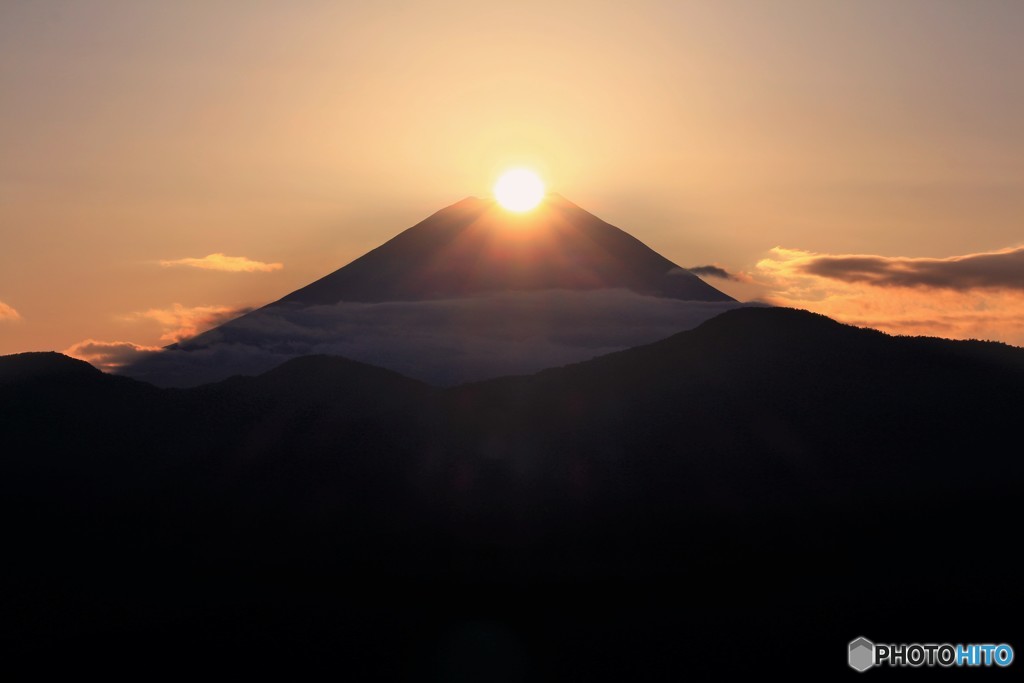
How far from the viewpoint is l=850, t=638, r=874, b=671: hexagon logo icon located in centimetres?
11544

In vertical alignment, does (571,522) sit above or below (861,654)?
above

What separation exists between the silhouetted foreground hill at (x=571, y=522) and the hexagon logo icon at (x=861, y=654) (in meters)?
1.87

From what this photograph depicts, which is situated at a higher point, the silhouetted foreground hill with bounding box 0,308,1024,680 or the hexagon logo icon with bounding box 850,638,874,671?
the silhouetted foreground hill with bounding box 0,308,1024,680

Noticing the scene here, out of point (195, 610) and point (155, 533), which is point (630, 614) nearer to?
point (195, 610)

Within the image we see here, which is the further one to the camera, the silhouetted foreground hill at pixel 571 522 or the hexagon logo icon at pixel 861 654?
the silhouetted foreground hill at pixel 571 522

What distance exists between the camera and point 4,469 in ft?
616

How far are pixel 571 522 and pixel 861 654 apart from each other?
48536 millimetres

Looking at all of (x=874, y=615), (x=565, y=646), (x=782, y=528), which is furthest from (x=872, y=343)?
(x=565, y=646)

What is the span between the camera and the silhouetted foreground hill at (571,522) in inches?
5103

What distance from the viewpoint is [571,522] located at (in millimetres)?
155500

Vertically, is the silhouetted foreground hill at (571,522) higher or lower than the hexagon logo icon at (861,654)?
higher

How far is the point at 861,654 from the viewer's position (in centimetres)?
11769

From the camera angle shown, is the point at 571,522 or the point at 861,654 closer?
the point at 861,654

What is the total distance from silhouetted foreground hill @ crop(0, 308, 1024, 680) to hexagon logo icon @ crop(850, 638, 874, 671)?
6.12ft
